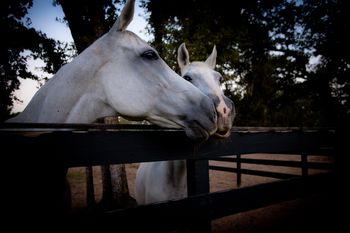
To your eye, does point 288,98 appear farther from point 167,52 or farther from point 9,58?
point 9,58

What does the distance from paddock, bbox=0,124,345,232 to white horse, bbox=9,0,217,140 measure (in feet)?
0.70

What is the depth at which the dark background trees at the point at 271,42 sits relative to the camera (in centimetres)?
851

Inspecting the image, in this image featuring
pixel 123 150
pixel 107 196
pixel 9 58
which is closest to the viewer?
pixel 123 150

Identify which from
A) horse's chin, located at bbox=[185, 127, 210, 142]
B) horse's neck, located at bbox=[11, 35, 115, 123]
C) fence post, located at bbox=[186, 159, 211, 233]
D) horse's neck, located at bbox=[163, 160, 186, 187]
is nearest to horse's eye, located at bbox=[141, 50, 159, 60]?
horse's neck, located at bbox=[11, 35, 115, 123]

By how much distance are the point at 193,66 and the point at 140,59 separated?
1887 millimetres

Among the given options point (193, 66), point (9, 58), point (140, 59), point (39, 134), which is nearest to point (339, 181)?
point (193, 66)

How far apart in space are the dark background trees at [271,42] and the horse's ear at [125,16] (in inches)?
191

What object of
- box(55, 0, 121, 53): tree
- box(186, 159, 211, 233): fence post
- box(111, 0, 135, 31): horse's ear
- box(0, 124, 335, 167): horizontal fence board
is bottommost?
box(186, 159, 211, 233): fence post

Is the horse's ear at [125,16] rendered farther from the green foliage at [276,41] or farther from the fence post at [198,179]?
the green foliage at [276,41]

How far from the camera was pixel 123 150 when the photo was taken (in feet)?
4.49

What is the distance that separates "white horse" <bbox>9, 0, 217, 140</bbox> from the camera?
1717 mm

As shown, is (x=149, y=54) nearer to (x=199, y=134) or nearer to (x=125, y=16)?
(x=125, y=16)

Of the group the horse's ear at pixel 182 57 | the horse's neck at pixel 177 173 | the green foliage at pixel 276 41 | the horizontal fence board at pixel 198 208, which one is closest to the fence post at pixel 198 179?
the horizontal fence board at pixel 198 208

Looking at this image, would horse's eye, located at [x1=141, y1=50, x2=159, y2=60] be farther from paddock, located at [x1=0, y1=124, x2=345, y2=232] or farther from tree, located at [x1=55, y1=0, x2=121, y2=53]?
tree, located at [x1=55, y1=0, x2=121, y2=53]
